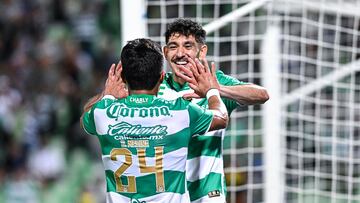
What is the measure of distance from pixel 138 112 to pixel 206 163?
95cm

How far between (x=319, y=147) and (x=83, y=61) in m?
5.22

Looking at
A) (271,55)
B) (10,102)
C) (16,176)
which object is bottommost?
(16,176)

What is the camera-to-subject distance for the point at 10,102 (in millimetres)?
14008

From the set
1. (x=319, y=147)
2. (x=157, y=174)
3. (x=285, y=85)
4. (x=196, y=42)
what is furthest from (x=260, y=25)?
(x=157, y=174)

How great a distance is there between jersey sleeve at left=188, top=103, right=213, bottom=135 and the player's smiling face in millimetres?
596

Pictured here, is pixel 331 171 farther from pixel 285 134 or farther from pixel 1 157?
pixel 1 157

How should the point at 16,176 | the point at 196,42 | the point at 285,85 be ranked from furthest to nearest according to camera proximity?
the point at 16,176, the point at 285,85, the point at 196,42

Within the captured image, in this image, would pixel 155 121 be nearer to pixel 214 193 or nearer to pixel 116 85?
pixel 116 85

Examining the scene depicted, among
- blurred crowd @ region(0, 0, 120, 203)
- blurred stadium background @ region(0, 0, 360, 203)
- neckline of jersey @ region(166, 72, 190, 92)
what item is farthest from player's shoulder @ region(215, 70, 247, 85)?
blurred crowd @ region(0, 0, 120, 203)

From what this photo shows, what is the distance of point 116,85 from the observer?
18.0 ft

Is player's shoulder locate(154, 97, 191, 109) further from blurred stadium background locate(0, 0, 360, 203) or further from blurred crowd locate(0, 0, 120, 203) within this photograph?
blurred crowd locate(0, 0, 120, 203)

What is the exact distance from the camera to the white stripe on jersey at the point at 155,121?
5.18 m

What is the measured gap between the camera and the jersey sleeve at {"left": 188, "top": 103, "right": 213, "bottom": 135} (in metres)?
5.25

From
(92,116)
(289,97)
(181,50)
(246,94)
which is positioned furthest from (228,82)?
(289,97)
